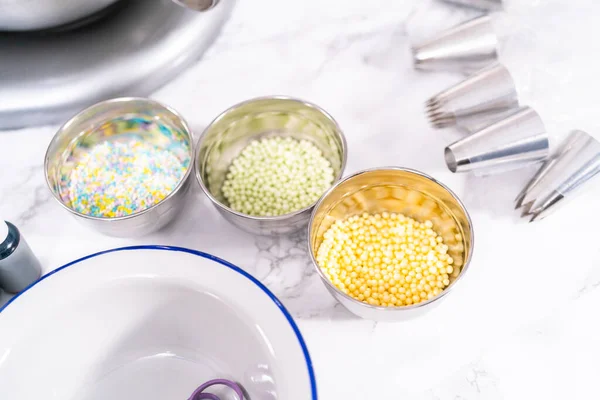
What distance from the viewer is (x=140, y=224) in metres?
0.86

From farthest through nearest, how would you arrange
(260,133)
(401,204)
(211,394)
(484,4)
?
(484,4) < (260,133) < (401,204) < (211,394)

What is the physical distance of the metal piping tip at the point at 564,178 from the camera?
902 millimetres

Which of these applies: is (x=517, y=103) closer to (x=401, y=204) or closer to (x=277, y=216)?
(x=401, y=204)

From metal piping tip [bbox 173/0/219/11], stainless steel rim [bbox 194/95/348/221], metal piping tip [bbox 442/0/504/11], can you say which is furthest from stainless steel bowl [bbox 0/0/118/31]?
metal piping tip [bbox 442/0/504/11]

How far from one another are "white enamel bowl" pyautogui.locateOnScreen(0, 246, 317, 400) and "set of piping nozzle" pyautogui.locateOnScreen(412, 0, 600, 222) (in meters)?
0.40

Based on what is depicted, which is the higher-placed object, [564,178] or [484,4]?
[484,4]

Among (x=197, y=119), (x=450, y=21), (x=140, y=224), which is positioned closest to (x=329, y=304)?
(x=140, y=224)

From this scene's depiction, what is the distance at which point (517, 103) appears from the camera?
989mm

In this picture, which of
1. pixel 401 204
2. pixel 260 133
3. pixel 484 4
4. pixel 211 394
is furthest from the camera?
pixel 484 4

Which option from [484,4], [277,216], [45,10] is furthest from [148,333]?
[484,4]

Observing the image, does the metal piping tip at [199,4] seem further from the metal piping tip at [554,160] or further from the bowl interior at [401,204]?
the metal piping tip at [554,160]

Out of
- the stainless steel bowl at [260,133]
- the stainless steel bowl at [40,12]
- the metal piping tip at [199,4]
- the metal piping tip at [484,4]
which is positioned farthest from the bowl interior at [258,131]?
the metal piping tip at [484,4]

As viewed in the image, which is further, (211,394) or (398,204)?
(398,204)

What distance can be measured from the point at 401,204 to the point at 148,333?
397 millimetres
